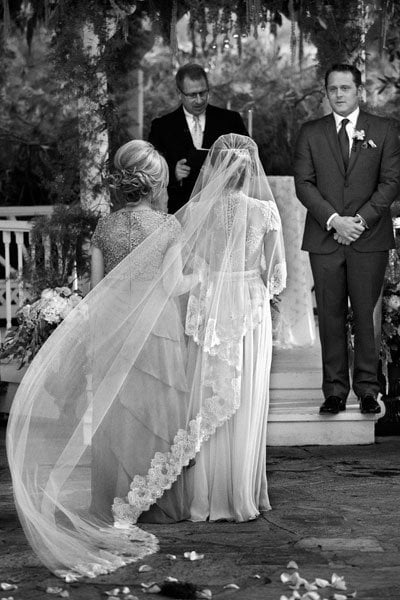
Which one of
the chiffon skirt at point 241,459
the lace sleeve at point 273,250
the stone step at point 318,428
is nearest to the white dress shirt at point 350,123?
the lace sleeve at point 273,250

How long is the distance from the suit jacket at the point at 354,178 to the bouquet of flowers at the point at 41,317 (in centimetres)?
176

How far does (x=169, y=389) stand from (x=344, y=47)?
3.55 m

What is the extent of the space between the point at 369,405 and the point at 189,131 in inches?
88.2

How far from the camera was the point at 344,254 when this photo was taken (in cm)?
798

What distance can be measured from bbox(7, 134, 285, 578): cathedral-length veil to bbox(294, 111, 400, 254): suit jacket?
4.52ft

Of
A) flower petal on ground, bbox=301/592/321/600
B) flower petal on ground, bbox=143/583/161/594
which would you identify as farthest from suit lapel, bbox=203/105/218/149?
flower petal on ground, bbox=301/592/321/600

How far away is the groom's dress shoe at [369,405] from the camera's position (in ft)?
26.7

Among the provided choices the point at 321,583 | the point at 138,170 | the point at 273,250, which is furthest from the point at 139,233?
the point at 321,583

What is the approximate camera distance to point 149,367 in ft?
20.8

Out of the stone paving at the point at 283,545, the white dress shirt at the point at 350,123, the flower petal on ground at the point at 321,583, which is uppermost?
the white dress shirt at the point at 350,123

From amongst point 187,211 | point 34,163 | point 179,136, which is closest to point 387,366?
point 179,136

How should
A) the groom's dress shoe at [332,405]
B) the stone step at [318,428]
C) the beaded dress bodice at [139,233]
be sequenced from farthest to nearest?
1. the stone step at [318,428]
2. the groom's dress shoe at [332,405]
3. the beaded dress bodice at [139,233]

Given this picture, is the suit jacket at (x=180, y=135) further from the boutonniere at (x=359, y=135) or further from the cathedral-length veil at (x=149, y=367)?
the cathedral-length veil at (x=149, y=367)

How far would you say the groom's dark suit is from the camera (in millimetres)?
7957
